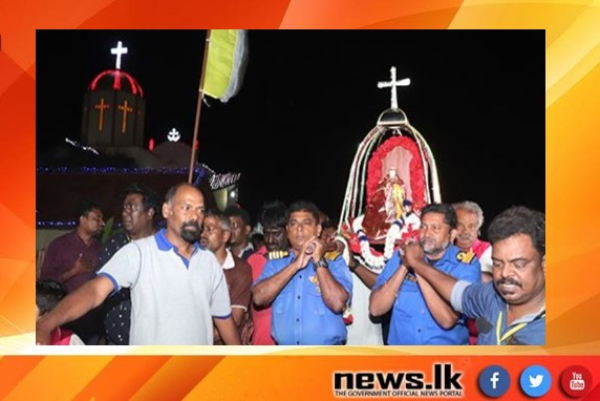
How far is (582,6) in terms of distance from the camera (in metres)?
3.68

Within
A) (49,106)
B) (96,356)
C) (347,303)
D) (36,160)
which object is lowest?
(96,356)

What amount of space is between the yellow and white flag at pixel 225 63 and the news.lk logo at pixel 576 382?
6.43 ft

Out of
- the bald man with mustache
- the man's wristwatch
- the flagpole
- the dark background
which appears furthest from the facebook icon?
the flagpole

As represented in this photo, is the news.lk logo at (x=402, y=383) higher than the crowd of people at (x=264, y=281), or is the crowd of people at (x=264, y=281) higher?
the crowd of people at (x=264, y=281)

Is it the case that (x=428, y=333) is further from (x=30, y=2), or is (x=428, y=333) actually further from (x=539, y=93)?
(x=30, y=2)

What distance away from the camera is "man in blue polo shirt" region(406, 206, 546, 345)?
3623mm

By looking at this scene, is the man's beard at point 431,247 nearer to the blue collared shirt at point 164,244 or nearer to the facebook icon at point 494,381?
the facebook icon at point 494,381

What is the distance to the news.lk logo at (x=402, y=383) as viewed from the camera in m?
3.68

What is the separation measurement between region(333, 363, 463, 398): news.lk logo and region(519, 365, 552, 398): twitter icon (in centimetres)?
28

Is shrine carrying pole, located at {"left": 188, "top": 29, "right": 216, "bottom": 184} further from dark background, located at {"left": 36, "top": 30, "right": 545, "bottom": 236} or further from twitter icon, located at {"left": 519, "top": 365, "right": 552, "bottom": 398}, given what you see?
twitter icon, located at {"left": 519, "top": 365, "right": 552, "bottom": 398}

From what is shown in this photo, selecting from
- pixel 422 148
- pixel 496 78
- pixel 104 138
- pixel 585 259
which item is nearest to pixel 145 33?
pixel 104 138

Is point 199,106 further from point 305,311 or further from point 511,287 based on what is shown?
point 511,287

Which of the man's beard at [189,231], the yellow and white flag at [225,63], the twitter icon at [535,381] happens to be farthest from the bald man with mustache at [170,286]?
the twitter icon at [535,381]

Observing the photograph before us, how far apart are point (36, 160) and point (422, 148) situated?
1.77m
